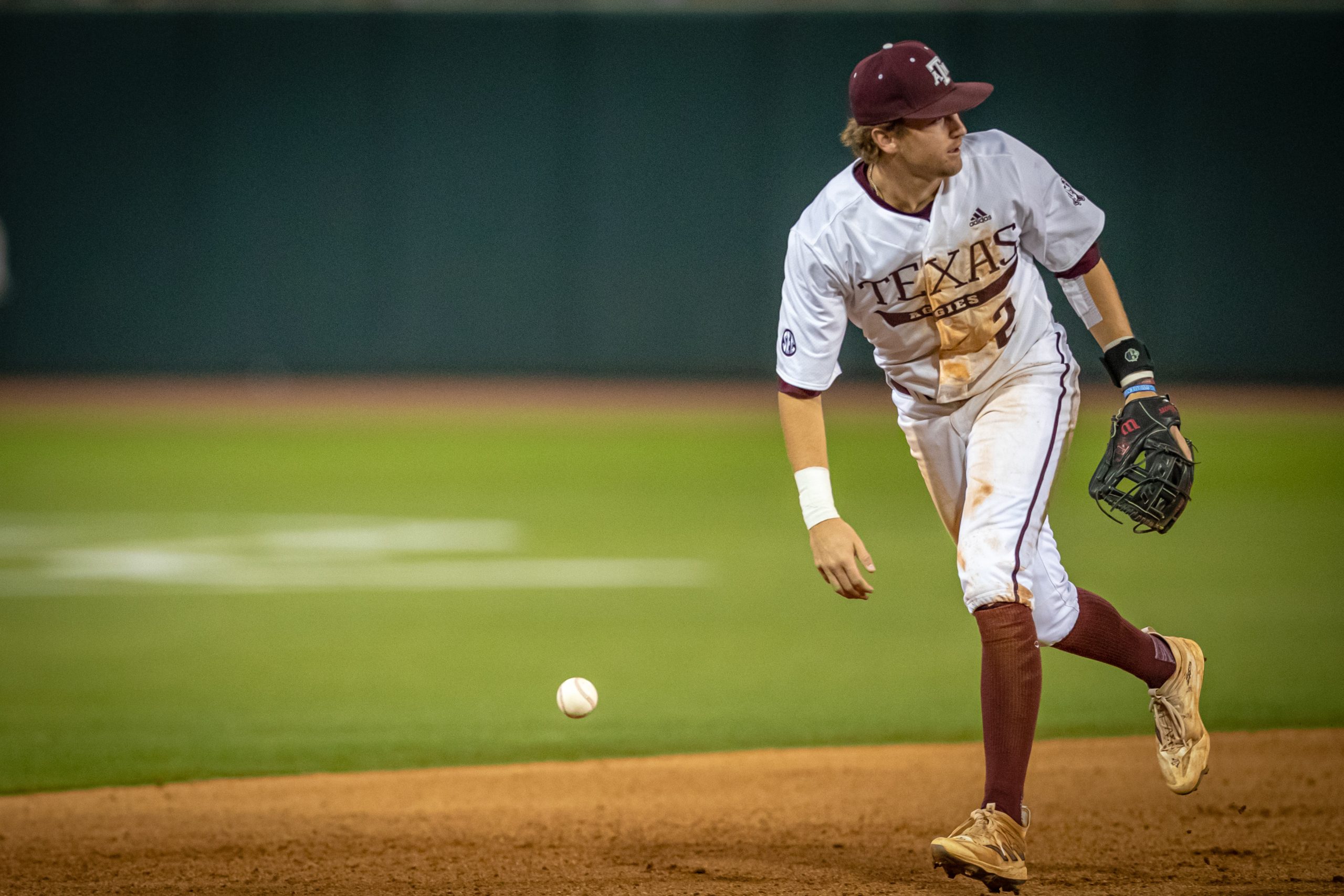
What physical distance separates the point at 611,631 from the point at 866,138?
394 centimetres

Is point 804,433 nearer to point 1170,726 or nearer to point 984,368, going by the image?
point 984,368

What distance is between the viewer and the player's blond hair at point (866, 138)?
11.5 feet

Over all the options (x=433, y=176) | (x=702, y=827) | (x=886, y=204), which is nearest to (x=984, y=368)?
(x=886, y=204)

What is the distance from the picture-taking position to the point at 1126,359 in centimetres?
380

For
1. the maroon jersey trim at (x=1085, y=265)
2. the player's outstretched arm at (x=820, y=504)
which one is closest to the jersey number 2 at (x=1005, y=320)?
the maroon jersey trim at (x=1085, y=265)

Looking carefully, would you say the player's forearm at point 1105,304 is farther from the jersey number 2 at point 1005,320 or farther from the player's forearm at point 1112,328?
the jersey number 2 at point 1005,320

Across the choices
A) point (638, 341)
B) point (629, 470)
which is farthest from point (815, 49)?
point (629, 470)

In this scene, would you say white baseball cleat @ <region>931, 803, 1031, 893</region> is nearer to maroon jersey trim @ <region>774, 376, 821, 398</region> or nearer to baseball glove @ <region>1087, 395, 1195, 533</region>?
baseball glove @ <region>1087, 395, 1195, 533</region>

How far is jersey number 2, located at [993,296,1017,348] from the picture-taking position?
378 cm

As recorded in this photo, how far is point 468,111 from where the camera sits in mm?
19531

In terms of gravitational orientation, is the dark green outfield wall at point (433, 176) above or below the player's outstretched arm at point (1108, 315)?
above

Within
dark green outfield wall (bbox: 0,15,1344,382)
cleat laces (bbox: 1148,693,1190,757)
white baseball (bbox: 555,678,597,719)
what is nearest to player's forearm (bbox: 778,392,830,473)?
cleat laces (bbox: 1148,693,1190,757)

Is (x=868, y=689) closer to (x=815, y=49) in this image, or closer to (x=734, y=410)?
(x=734, y=410)

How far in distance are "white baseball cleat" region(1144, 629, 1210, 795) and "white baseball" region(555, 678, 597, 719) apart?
1.73 m
